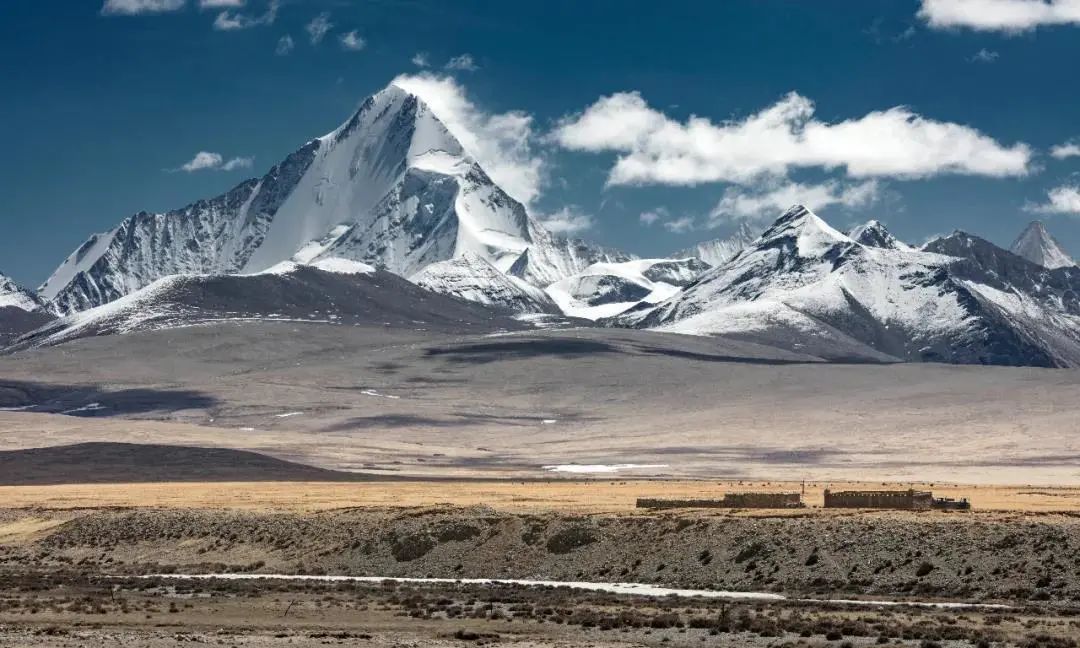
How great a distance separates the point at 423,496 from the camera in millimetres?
120312

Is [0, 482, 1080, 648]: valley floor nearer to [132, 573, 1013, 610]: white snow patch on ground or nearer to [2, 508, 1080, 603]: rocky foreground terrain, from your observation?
[2, 508, 1080, 603]: rocky foreground terrain

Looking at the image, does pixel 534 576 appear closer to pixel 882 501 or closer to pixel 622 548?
pixel 622 548

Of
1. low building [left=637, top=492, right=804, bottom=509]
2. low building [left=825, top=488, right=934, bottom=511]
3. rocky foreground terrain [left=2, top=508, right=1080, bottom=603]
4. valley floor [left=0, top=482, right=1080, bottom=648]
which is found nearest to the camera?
→ valley floor [left=0, top=482, right=1080, bottom=648]

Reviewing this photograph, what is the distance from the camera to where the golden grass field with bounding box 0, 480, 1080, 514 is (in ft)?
329

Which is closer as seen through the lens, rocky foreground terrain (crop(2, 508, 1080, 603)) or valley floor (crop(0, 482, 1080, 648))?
valley floor (crop(0, 482, 1080, 648))

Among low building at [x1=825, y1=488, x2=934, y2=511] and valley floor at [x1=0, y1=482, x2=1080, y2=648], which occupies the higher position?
low building at [x1=825, y1=488, x2=934, y2=511]

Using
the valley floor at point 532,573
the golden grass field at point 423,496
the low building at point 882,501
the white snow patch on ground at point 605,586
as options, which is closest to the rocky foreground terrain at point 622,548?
the valley floor at point 532,573

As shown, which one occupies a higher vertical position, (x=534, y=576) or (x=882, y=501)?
(x=882, y=501)

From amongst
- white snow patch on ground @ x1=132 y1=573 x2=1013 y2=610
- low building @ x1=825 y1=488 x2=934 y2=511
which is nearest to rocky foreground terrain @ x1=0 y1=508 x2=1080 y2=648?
white snow patch on ground @ x1=132 y1=573 x2=1013 y2=610

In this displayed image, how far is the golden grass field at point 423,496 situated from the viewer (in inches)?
3944

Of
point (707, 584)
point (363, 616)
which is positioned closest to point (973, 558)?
point (707, 584)

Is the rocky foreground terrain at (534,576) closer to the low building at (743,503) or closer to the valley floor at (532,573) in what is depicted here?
the valley floor at (532,573)

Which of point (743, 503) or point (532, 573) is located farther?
point (743, 503)

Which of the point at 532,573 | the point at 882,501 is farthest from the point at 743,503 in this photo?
the point at 532,573
